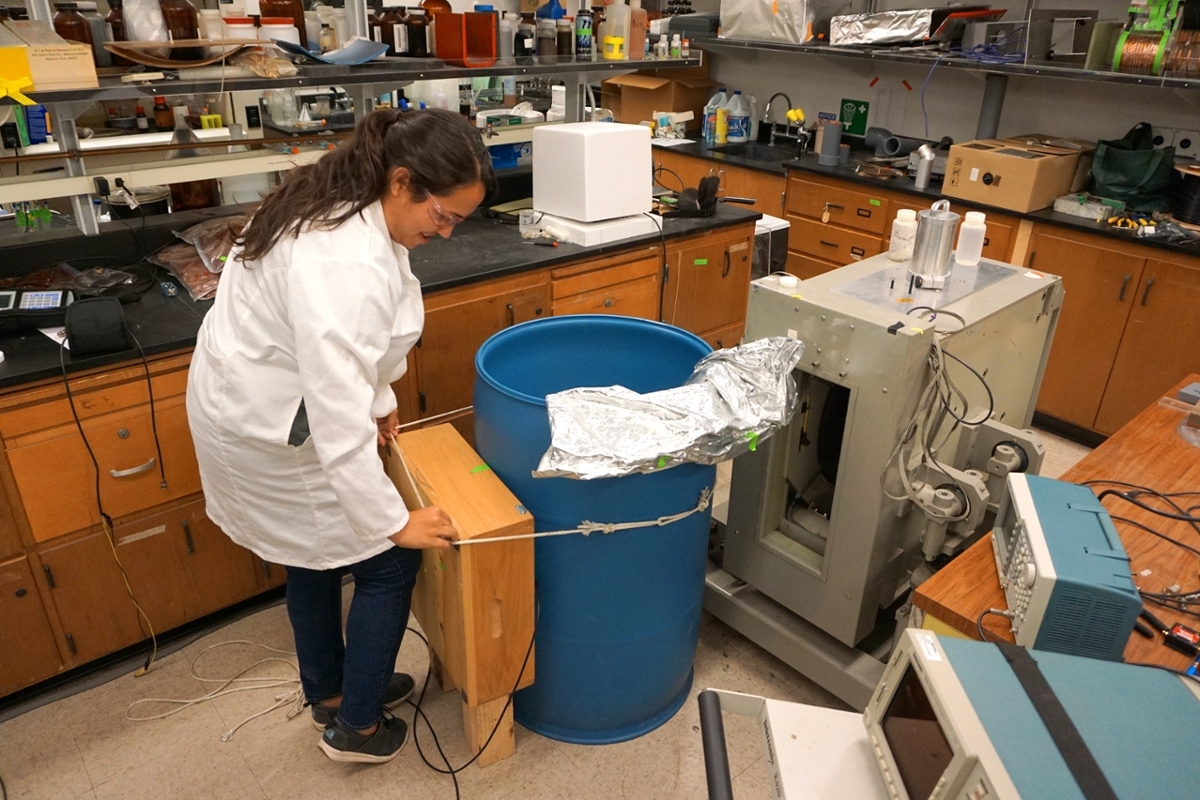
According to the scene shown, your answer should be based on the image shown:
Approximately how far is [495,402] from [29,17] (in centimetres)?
154

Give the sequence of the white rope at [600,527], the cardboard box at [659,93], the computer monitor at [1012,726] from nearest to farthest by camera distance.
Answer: the computer monitor at [1012,726]
the white rope at [600,527]
the cardboard box at [659,93]

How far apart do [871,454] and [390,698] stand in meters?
1.26

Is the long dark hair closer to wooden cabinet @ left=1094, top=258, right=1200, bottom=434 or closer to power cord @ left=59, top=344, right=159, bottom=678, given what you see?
power cord @ left=59, top=344, right=159, bottom=678

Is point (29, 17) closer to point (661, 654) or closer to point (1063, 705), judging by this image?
point (661, 654)

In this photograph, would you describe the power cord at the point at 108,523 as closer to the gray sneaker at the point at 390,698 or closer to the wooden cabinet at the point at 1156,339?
the gray sneaker at the point at 390,698

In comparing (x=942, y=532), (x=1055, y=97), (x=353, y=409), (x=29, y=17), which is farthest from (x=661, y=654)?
(x=1055, y=97)

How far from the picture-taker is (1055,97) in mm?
3535

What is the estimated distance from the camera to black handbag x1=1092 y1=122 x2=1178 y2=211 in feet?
9.77

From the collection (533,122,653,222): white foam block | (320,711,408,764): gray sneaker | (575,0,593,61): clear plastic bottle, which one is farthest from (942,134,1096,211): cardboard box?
(320,711,408,764): gray sneaker

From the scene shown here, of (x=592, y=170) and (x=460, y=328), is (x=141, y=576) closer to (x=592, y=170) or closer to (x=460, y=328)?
(x=460, y=328)

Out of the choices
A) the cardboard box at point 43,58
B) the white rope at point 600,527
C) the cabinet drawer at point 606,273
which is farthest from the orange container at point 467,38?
the white rope at point 600,527

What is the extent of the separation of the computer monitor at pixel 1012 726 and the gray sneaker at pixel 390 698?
4.06 ft

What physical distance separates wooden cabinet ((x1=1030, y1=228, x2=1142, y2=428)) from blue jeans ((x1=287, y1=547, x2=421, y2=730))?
2.51 meters

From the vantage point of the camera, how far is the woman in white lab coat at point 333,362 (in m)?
1.29
